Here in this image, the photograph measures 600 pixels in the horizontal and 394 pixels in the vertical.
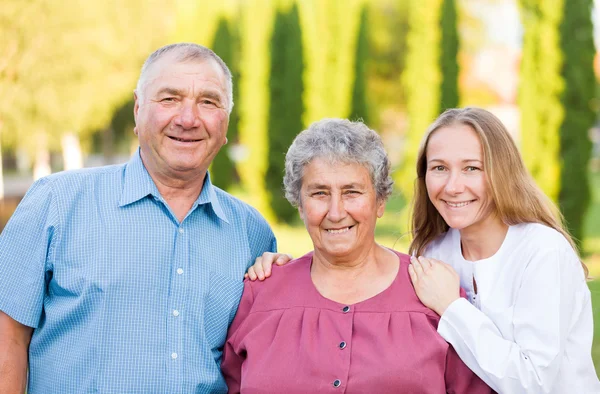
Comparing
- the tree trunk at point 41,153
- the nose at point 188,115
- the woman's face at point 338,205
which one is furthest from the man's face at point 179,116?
the tree trunk at point 41,153

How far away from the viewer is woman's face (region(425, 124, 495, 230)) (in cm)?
279

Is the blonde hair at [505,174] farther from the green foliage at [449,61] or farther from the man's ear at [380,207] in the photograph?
the green foliage at [449,61]

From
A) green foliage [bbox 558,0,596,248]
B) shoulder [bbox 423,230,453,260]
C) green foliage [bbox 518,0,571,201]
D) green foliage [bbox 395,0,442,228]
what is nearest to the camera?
shoulder [bbox 423,230,453,260]

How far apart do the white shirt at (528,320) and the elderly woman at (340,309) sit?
0.14 m

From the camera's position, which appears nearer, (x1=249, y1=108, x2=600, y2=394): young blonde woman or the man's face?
(x1=249, y1=108, x2=600, y2=394): young blonde woman

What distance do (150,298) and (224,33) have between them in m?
14.3

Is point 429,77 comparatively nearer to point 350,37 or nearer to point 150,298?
point 350,37

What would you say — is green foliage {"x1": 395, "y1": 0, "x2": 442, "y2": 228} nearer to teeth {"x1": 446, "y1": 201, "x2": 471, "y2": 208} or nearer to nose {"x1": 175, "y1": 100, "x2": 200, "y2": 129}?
teeth {"x1": 446, "y1": 201, "x2": 471, "y2": 208}

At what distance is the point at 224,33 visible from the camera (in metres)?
16.1

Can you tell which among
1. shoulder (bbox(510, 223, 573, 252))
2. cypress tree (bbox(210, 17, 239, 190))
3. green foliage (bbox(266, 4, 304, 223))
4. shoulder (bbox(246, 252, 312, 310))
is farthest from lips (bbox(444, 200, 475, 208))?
cypress tree (bbox(210, 17, 239, 190))

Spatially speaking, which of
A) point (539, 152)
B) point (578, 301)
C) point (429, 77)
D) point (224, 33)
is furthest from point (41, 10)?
point (578, 301)

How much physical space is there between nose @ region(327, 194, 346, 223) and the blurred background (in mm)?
3178

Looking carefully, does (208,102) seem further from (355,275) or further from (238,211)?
(355,275)

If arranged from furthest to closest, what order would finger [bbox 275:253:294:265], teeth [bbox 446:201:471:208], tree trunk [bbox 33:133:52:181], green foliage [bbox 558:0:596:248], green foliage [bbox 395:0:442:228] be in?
tree trunk [bbox 33:133:52:181], green foliage [bbox 395:0:442:228], green foliage [bbox 558:0:596:248], finger [bbox 275:253:294:265], teeth [bbox 446:201:471:208]
